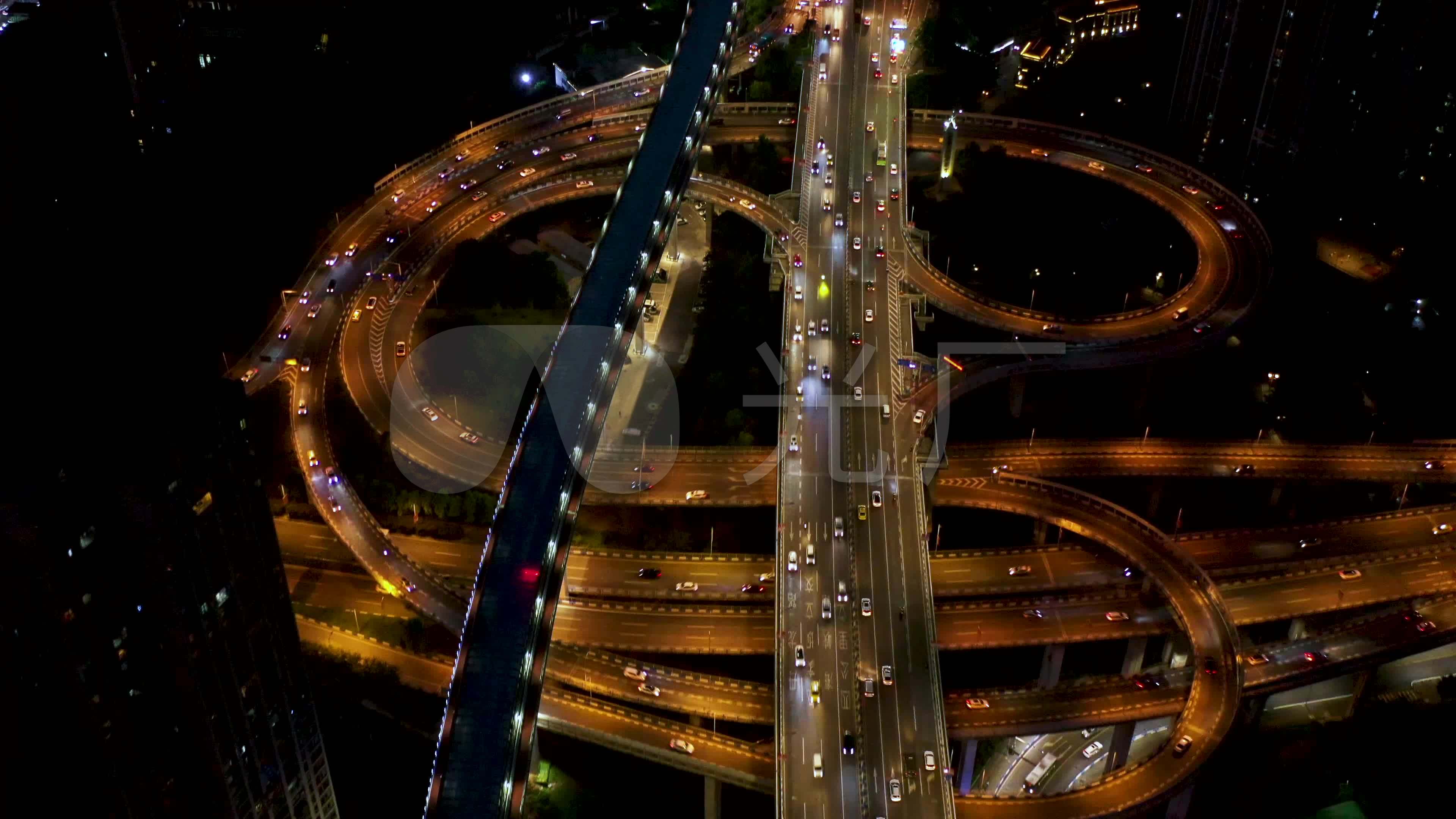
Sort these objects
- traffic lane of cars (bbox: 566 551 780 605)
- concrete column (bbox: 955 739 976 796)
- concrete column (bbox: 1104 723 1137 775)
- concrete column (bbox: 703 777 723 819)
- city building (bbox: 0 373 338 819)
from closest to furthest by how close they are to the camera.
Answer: city building (bbox: 0 373 338 819) → concrete column (bbox: 703 777 723 819) → concrete column (bbox: 955 739 976 796) → concrete column (bbox: 1104 723 1137 775) → traffic lane of cars (bbox: 566 551 780 605)

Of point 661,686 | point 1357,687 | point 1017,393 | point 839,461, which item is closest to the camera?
point 661,686

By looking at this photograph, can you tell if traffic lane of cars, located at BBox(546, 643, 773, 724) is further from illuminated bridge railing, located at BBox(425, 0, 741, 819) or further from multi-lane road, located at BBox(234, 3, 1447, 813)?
illuminated bridge railing, located at BBox(425, 0, 741, 819)

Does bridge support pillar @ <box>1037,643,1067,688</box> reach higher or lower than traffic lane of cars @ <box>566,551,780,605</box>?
higher

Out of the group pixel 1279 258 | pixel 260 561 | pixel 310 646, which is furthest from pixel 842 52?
pixel 260 561

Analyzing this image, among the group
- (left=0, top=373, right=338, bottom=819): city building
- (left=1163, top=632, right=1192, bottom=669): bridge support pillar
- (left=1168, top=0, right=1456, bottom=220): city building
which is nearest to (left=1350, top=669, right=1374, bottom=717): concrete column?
(left=1163, top=632, right=1192, bottom=669): bridge support pillar

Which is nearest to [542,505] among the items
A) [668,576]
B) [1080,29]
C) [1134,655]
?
[668,576]

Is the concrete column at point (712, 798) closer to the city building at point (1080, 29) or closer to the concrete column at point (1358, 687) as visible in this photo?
the concrete column at point (1358, 687)

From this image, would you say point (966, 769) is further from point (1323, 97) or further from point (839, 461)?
point (1323, 97)
